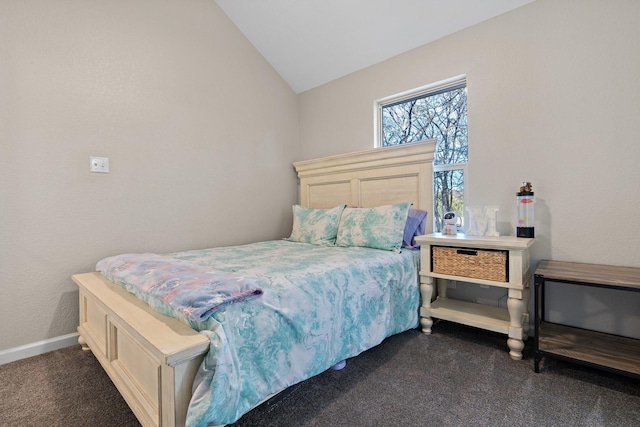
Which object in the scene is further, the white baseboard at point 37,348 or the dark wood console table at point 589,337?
the white baseboard at point 37,348

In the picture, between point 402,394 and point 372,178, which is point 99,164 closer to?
point 372,178

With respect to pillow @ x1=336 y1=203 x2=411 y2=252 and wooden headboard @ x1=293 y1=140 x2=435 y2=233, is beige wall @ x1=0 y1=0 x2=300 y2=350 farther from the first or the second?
pillow @ x1=336 y1=203 x2=411 y2=252

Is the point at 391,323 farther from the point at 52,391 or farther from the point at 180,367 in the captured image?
the point at 52,391

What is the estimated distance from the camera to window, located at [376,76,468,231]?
96.0 inches

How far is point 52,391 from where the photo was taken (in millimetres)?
1509

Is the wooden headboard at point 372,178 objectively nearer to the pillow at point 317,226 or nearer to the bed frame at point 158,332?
the bed frame at point 158,332

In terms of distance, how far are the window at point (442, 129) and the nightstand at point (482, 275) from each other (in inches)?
19.9

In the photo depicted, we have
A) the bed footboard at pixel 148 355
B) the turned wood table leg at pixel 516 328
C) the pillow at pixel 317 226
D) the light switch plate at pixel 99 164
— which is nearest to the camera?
the bed footboard at pixel 148 355

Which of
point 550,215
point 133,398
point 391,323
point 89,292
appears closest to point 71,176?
point 89,292

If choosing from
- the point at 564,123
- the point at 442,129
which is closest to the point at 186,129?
the point at 442,129

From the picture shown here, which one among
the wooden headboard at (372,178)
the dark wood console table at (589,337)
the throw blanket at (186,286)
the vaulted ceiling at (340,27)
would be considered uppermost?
the vaulted ceiling at (340,27)

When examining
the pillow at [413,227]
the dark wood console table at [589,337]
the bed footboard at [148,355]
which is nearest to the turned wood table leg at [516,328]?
the dark wood console table at [589,337]

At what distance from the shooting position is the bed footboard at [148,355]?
958 mm

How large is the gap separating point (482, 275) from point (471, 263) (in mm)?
94
